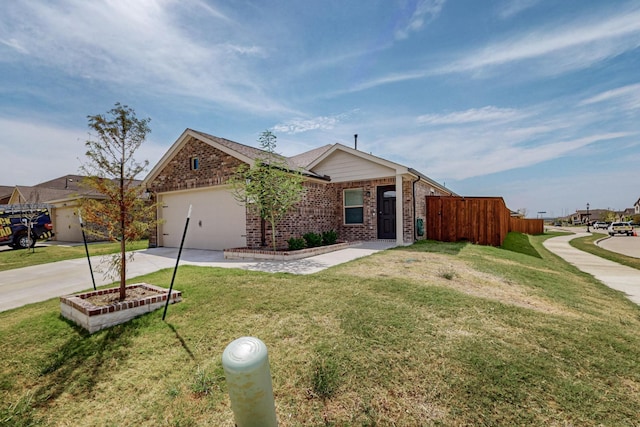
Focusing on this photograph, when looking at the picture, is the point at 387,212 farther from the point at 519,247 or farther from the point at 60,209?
the point at 60,209

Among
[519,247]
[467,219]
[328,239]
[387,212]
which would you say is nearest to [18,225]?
[328,239]

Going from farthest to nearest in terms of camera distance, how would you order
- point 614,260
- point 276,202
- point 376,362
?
1. point 614,260
2. point 276,202
3. point 376,362

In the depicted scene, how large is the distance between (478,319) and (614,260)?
1400cm

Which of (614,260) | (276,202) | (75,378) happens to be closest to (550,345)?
(75,378)

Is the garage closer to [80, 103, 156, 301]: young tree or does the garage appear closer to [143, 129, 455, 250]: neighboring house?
[143, 129, 455, 250]: neighboring house

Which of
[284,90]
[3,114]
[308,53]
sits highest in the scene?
[308,53]

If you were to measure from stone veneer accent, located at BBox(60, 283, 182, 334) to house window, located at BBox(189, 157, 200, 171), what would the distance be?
768 cm

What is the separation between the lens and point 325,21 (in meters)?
7.91

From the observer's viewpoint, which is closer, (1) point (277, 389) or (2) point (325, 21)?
(1) point (277, 389)

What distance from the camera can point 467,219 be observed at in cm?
1284

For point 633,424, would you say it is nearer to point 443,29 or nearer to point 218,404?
point 218,404

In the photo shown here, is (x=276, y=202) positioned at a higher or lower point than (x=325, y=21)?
lower

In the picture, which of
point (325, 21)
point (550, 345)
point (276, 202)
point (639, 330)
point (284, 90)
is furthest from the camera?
point (284, 90)

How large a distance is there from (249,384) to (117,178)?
13.6ft
